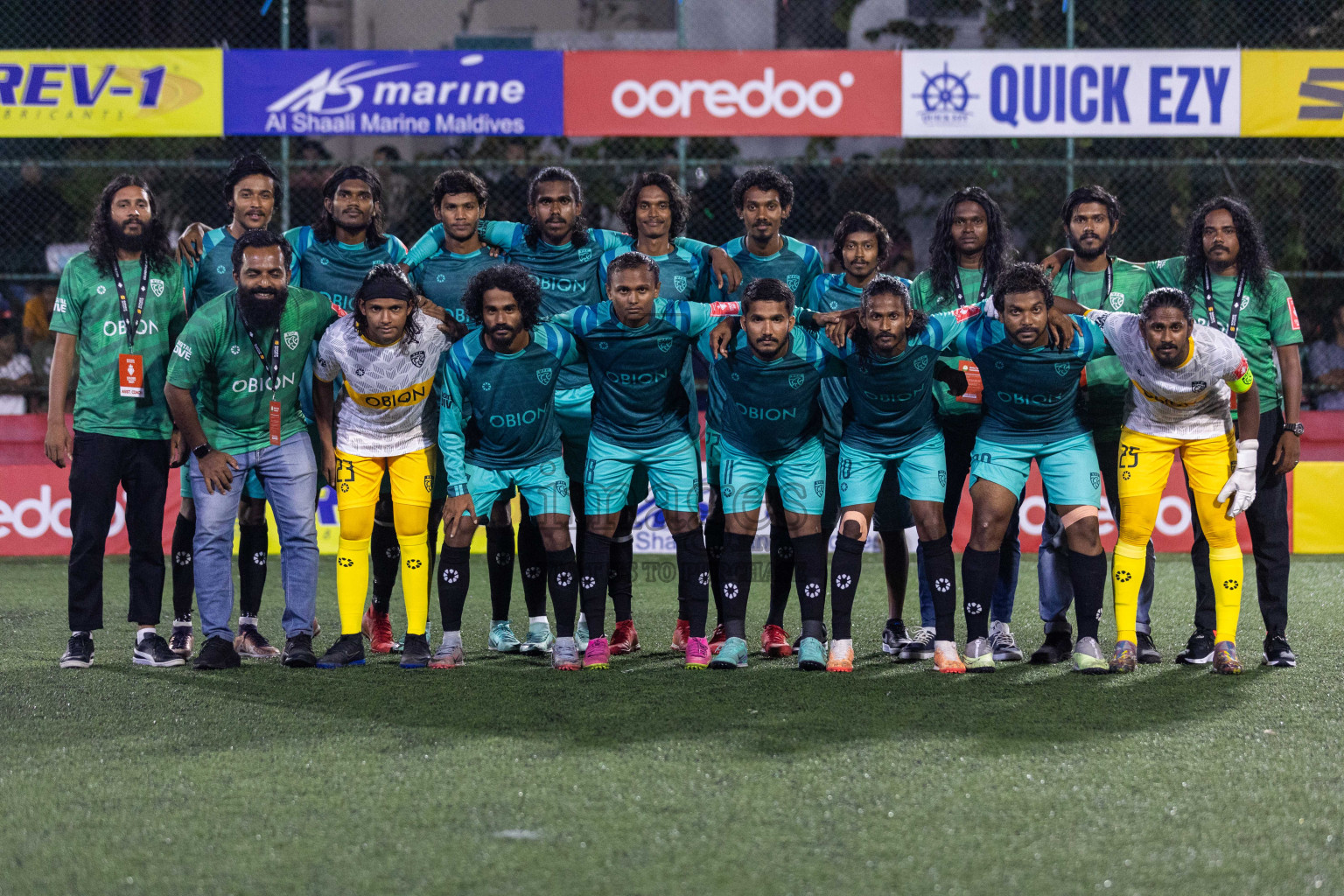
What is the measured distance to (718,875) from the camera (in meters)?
3.20

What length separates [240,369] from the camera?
18.9ft

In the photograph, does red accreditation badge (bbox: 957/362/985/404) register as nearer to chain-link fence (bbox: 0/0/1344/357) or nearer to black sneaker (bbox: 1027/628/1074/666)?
black sneaker (bbox: 1027/628/1074/666)

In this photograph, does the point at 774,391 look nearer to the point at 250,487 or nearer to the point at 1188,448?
the point at 1188,448

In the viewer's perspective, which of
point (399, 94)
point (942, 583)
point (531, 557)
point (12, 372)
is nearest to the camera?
point (942, 583)

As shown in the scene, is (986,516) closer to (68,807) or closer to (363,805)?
(363,805)

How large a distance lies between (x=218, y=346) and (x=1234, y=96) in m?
8.89

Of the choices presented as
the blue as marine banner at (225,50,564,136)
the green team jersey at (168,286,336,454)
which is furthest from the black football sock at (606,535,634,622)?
the blue as marine banner at (225,50,564,136)

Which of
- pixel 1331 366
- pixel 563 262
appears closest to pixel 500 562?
pixel 563 262

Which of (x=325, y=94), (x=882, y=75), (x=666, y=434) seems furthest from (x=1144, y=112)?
(x=666, y=434)

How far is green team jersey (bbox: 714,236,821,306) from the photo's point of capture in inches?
246

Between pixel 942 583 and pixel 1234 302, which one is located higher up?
pixel 1234 302

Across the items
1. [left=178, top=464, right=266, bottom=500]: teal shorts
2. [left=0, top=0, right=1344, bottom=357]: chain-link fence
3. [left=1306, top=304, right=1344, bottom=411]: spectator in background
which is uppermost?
[left=0, top=0, right=1344, bottom=357]: chain-link fence

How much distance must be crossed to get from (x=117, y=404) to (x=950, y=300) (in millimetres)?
3455

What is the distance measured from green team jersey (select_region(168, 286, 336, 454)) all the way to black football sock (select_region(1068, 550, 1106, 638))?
126 inches
